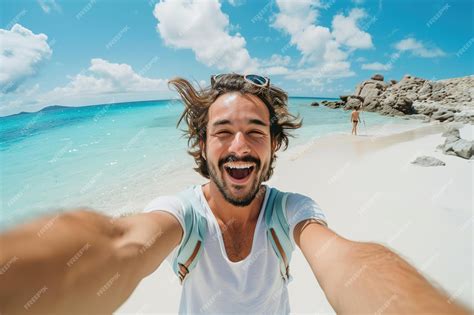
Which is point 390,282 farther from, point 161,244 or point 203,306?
point 203,306

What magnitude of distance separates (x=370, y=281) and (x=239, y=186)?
3.97 ft

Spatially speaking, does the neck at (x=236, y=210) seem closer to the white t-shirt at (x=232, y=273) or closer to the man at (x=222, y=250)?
the man at (x=222, y=250)

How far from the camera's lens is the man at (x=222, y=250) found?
2.42 ft

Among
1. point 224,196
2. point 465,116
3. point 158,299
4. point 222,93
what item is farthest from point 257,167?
point 465,116

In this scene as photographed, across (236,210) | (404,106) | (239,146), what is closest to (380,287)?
(236,210)

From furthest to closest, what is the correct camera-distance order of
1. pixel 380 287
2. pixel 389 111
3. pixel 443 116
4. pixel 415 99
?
pixel 415 99, pixel 389 111, pixel 443 116, pixel 380 287

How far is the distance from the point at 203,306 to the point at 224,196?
0.83 meters

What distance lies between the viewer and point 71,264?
0.80 metres

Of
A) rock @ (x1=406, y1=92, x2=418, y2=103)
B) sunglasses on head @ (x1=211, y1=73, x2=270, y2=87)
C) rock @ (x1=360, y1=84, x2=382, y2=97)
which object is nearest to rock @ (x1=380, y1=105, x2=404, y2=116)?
rock @ (x1=360, y1=84, x2=382, y2=97)

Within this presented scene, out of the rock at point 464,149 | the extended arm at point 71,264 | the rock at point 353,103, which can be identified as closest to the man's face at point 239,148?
the extended arm at point 71,264

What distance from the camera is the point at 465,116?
65.7 feet

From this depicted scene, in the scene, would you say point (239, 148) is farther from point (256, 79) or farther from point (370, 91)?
point (370, 91)

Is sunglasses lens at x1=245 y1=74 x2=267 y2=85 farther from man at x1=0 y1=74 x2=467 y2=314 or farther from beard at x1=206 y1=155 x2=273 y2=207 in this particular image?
beard at x1=206 y1=155 x2=273 y2=207

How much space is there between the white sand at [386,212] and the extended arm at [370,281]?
0.15m
